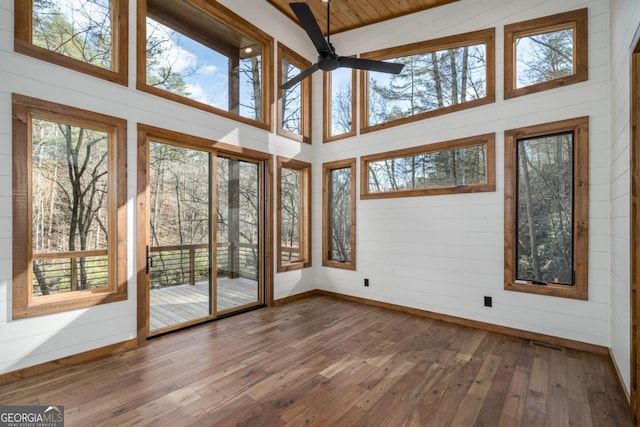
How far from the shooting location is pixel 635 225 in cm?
208

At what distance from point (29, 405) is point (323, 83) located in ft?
18.3

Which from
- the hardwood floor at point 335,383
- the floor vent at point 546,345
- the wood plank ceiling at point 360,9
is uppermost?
the wood plank ceiling at point 360,9

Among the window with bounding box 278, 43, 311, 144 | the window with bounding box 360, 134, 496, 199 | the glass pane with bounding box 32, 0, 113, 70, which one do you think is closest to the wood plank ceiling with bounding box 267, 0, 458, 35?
the window with bounding box 278, 43, 311, 144

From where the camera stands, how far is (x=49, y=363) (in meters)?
2.65

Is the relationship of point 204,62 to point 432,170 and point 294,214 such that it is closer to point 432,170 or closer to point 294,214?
point 294,214

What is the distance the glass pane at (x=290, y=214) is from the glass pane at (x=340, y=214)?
0.62 metres

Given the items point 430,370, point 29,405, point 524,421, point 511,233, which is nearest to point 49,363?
point 29,405

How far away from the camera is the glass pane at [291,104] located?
5098 millimetres

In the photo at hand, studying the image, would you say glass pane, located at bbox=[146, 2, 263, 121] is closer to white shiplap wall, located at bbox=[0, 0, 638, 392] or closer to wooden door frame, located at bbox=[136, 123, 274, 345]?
white shiplap wall, located at bbox=[0, 0, 638, 392]

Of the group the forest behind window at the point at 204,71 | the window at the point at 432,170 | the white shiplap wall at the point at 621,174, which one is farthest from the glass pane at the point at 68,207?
the white shiplap wall at the point at 621,174

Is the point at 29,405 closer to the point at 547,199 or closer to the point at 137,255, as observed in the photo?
the point at 137,255

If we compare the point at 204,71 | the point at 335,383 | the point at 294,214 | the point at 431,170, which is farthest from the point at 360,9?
the point at 335,383

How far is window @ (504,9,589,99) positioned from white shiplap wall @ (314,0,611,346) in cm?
8

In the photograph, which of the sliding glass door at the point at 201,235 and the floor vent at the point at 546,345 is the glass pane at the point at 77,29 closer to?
the sliding glass door at the point at 201,235
